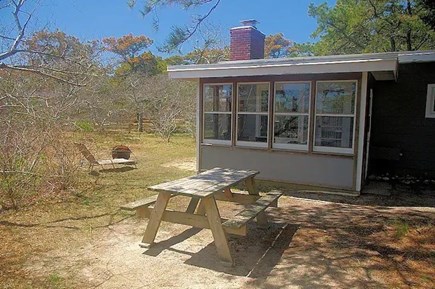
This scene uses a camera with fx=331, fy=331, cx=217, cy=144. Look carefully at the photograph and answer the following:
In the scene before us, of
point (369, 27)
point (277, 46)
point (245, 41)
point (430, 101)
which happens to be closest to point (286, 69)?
point (245, 41)

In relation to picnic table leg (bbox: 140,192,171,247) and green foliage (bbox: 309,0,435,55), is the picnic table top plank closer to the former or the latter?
picnic table leg (bbox: 140,192,171,247)

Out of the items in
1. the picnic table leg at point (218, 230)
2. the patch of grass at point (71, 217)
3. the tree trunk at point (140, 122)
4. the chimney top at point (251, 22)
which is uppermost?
the chimney top at point (251, 22)

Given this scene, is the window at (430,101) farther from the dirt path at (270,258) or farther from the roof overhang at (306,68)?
the dirt path at (270,258)

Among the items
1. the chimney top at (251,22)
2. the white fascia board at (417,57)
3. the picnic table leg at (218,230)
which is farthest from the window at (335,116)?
the picnic table leg at (218,230)

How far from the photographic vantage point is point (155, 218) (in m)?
3.74

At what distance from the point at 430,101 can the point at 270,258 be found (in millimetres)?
6069

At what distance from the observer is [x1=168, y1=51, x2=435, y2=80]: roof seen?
565 centimetres

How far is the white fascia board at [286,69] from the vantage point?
5.59m

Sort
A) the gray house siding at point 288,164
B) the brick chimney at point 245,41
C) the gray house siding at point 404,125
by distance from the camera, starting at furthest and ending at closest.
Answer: the brick chimney at point 245,41, the gray house siding at point 404,125, the gray house siding at point 288,164

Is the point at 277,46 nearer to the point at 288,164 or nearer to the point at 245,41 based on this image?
the point at 245,41

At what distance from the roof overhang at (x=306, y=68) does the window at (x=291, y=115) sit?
Answer: 48 cm

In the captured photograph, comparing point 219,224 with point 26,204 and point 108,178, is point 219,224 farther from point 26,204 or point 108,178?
point 108,178

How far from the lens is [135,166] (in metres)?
8.95

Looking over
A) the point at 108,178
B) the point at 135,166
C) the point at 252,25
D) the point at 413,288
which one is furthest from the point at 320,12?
the point at 413,288
